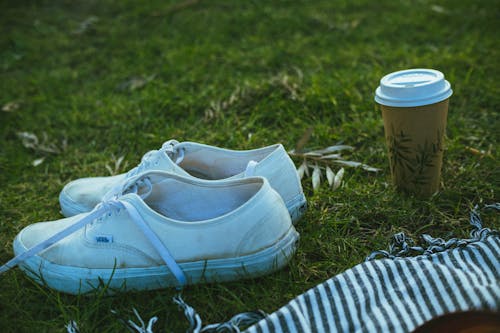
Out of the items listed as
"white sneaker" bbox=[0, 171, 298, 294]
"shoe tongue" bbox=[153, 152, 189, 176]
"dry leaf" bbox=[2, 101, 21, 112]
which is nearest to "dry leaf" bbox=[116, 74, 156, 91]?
"dry leaf" bbox=[2, 101, 21, 112]

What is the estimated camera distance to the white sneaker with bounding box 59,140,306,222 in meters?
1.46

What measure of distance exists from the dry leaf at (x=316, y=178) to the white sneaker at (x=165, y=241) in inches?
16.5

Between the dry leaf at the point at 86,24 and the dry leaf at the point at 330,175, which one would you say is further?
the dry leaf at the point at 86,24

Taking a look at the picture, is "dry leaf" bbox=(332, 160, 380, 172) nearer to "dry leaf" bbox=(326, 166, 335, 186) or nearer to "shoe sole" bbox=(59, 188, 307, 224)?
"dry leaf" bbox=(326, 166, 335, 186)

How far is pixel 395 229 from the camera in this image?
1480mm

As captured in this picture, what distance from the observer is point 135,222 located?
1.26 m

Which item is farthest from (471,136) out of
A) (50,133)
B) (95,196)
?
(50,133)

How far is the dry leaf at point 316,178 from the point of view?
1737 mm

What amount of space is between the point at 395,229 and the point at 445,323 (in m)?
0.52

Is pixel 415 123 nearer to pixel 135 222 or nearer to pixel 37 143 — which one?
pixel 135 222

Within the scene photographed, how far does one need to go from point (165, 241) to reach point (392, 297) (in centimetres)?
56

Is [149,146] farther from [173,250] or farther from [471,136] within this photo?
[471,136]

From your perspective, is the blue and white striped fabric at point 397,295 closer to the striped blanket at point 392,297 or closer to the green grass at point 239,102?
the striped blanket at point 392,297

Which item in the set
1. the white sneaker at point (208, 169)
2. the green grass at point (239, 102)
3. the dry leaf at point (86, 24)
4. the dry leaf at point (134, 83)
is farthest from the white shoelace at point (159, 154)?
the dry leaf at point (86, 24)
